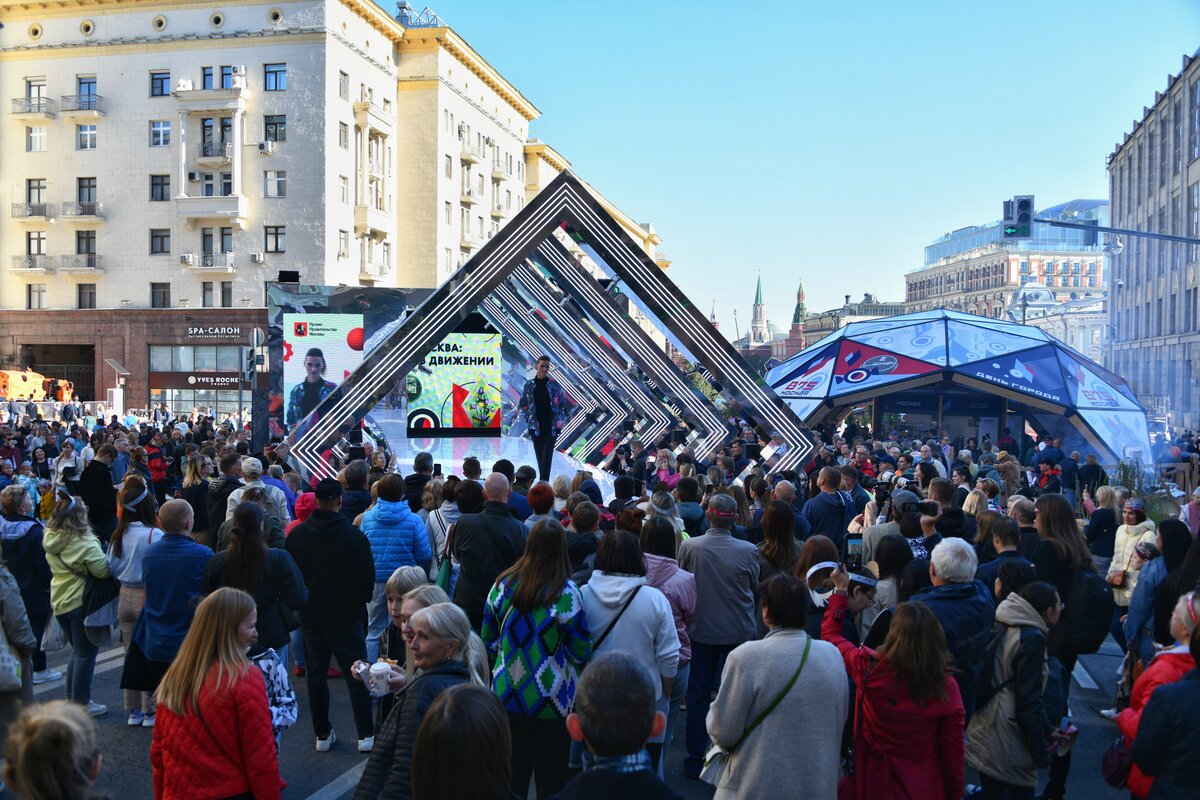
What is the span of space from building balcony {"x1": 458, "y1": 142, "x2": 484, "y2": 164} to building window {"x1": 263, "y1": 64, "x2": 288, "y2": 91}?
506 inches

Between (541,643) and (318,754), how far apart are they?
2.79 meters

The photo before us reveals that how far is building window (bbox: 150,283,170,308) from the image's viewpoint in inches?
1692

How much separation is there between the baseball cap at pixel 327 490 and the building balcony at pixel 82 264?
41.8 m

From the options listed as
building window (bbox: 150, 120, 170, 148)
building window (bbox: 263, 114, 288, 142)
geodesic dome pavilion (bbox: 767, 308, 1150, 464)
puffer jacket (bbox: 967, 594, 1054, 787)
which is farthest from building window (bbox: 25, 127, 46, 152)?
puffer jacket (bbox: 967, 594, 1054, 787)

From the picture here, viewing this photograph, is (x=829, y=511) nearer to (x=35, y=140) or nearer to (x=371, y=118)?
(x=371, y=118)

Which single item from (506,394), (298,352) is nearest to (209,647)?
(298,352)

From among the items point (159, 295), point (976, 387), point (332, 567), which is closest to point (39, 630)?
point (332, 567)

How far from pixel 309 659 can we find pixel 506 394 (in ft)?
59.9

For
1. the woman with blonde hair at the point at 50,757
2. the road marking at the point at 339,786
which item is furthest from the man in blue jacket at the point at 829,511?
the woman with blonde hair at the point at 50,757

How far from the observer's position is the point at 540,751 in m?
4.95

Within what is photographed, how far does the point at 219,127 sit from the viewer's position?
42.3 metres

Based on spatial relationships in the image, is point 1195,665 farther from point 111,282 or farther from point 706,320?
point 111,282

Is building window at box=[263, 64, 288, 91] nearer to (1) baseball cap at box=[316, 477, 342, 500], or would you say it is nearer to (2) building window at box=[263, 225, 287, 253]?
(2) building window at box=[263, 225, 287, 253]

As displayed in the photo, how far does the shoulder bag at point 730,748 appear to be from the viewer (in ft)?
13.8
